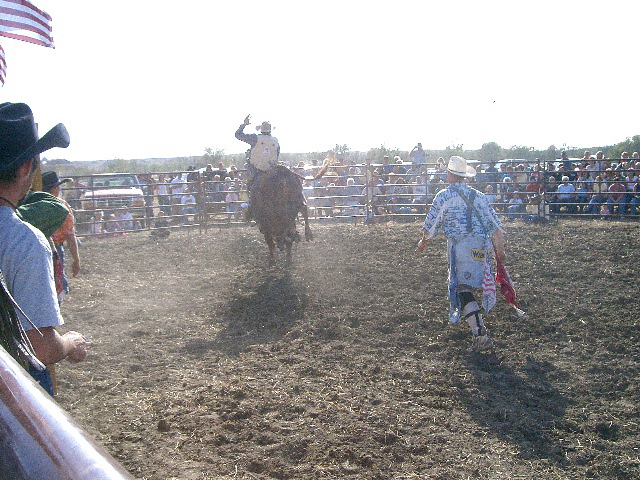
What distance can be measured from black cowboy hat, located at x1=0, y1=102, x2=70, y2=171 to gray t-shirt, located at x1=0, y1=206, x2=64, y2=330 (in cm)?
18

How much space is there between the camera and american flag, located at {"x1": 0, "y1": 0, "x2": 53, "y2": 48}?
589cm

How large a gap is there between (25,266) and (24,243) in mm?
74

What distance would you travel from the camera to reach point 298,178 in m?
10.1

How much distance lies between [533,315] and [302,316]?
8.24ft

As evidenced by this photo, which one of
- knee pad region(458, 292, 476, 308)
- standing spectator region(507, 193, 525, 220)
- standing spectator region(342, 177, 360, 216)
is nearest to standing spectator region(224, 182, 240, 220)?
standing spectator region(342, 177, 360, 216)

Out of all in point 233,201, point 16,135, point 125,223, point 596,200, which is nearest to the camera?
point 16,135

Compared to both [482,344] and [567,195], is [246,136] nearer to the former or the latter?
[482,344]

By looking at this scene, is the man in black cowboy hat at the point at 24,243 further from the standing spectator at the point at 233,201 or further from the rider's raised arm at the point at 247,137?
the standing spectator at the point at 233,201

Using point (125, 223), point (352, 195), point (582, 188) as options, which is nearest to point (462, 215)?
point (352, 195)

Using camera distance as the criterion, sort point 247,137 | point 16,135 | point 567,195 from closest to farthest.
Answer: point 16,135, point 247,137, point 567,195

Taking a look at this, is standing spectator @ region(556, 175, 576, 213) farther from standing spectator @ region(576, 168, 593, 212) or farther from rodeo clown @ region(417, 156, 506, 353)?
rodeo clown @ region(417, 156, 506, 353)

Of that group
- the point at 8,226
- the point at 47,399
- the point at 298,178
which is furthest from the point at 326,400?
the point at 298,178

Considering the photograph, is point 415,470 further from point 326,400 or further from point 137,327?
point 137,327

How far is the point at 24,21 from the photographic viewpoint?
19.9 feet
